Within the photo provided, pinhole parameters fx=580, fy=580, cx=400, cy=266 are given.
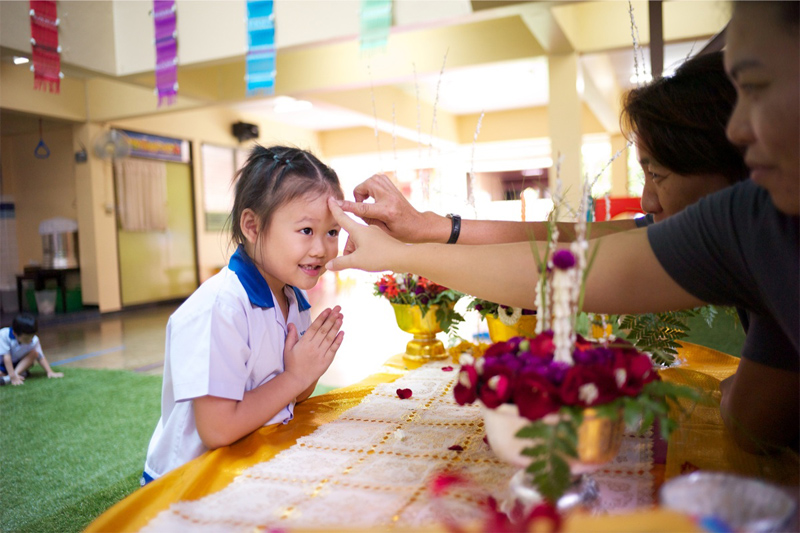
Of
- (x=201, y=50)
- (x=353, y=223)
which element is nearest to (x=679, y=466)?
(x=353, y=223)

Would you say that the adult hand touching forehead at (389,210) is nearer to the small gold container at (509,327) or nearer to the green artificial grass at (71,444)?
the small gold container at (509,327)

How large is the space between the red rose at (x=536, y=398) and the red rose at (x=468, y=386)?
7 centimetres

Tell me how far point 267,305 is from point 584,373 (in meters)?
0.87

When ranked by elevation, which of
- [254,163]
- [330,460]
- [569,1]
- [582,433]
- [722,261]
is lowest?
[330,460]

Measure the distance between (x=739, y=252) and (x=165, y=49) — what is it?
19.0 ft

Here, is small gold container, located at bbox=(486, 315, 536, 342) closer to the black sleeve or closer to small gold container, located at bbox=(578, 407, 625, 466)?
the black sleeve

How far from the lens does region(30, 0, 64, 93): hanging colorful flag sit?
4.89m

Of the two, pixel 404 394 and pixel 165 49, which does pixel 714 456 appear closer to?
pixel 404 394

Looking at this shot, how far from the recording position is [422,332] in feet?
6.68

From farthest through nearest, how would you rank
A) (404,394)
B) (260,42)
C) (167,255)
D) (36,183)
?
(167,255) < (36,183) < (260,42) < (404,394)

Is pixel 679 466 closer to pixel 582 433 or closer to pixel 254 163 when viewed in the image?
pixel 582 433

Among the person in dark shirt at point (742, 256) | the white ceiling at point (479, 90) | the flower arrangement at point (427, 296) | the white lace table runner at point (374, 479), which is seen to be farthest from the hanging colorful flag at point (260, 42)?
the white lace table runner at point (374, 479)

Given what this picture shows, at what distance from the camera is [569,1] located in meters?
4.32

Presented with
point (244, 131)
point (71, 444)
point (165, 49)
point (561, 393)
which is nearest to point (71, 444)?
point (71, 444)
